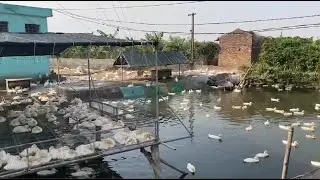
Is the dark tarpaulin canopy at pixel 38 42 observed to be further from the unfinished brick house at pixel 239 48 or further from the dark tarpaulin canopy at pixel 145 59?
the unfinished brick house at pixel 239 48

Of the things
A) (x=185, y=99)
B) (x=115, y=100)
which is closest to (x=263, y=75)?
(x=185, y=99)

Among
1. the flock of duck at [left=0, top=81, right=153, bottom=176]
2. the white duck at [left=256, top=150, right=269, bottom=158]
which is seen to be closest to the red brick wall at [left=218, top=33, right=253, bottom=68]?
the flock of duck at [left=0, top=81, right=153, bottom=176]

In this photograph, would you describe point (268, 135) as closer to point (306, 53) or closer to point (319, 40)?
point (306, 53)

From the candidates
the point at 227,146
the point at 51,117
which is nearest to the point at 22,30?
the point at 51,117

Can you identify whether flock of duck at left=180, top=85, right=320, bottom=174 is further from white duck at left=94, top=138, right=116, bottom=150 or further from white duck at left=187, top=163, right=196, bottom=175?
white duck at left=94, top=138, right=116, bottom=150

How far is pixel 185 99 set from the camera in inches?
974

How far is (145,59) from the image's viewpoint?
28875mm

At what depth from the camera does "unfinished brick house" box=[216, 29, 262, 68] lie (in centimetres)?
3716

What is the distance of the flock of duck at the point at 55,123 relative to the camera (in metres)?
10.0

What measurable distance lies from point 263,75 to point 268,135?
14933 mm

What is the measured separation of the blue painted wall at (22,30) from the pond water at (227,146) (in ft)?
38.1

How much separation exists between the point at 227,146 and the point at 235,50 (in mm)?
25026

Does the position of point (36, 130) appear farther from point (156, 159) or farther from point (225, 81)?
point (225, 81)

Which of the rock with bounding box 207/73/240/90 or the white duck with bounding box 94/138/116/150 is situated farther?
the rock with bounding box 207/73/240/90
